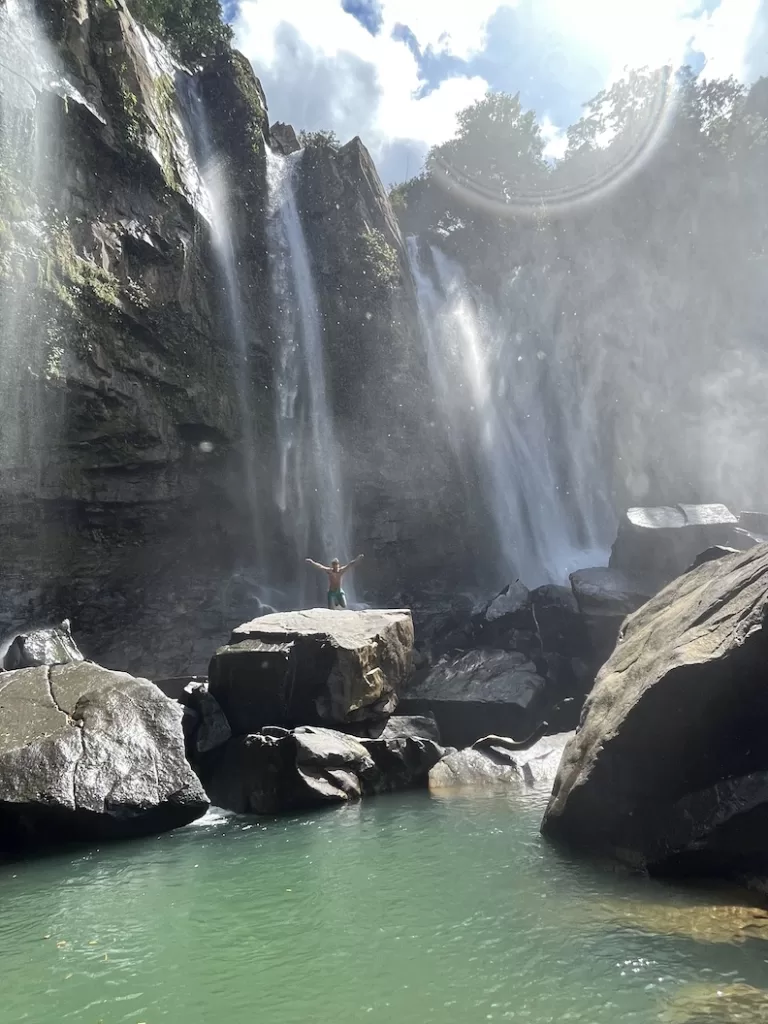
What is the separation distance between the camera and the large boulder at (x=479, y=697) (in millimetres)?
12352

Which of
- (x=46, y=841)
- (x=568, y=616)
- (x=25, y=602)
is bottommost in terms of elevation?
(x=46, y=841)

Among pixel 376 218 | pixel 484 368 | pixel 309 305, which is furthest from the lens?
pixel 484 368

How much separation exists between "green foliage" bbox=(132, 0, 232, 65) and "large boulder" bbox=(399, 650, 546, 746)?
25.1 meters

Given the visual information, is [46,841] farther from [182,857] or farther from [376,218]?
[376,218]

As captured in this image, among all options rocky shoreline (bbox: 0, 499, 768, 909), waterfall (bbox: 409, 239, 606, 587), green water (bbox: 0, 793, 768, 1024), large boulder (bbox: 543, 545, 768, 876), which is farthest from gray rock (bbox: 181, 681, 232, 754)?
waterfall (bbox: 409, 239, 606, 587)

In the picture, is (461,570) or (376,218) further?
(376,218)

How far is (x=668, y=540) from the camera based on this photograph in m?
18.3

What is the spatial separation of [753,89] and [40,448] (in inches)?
1727

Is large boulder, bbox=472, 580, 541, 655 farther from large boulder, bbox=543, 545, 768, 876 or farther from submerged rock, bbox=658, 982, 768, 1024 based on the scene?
submerged rock, bbox=658, 982, 768, 1024

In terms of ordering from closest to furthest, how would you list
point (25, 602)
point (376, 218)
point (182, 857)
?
1. point (182, 857)
2. point (25, 602)
3. point (376, 218)

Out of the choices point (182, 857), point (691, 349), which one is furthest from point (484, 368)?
point (182, 857)

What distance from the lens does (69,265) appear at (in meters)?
16.3

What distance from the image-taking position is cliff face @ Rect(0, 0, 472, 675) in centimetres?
1631

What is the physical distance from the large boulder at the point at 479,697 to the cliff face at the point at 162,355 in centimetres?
732
